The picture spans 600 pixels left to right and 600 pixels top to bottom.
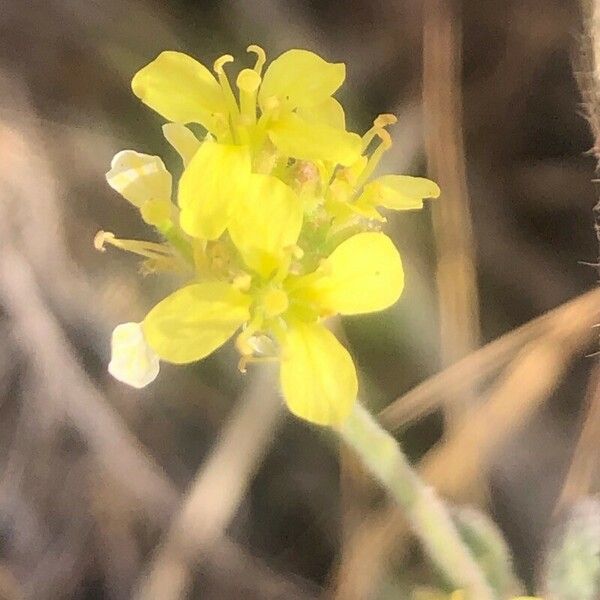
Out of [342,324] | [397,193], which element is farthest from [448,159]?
[397,193]

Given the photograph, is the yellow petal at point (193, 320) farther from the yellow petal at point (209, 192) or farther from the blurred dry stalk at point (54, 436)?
the blurred dry stalk at point (54, 436)

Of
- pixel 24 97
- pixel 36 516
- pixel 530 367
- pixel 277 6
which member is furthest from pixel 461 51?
pixel 36 516

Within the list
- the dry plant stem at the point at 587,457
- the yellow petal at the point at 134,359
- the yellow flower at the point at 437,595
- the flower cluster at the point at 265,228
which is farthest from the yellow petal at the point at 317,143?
the dry plant stem at the point at 587,457

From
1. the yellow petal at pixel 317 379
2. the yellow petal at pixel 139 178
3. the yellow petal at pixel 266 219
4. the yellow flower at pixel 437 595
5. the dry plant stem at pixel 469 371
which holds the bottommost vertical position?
the yellow flower at pixel 437 595

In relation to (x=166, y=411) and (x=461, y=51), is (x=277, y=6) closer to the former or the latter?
(x=461, y=51)

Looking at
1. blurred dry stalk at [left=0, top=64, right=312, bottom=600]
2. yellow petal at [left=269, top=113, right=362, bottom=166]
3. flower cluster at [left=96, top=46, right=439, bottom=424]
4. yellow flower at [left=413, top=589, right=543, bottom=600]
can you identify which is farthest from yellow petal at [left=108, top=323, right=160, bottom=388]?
blurred dry stalk at [left=0, top=64, right=312, bottom=600]

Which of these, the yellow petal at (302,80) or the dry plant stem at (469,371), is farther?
the dry plant stem at (469,371)

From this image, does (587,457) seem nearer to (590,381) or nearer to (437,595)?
(590,381)

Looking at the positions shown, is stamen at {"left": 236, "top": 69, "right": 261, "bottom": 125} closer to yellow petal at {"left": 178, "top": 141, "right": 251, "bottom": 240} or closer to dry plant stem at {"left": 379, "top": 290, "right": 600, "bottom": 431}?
yellow petal at {"left": 178, "top": 141, "right": 251, "bottom": 240}
